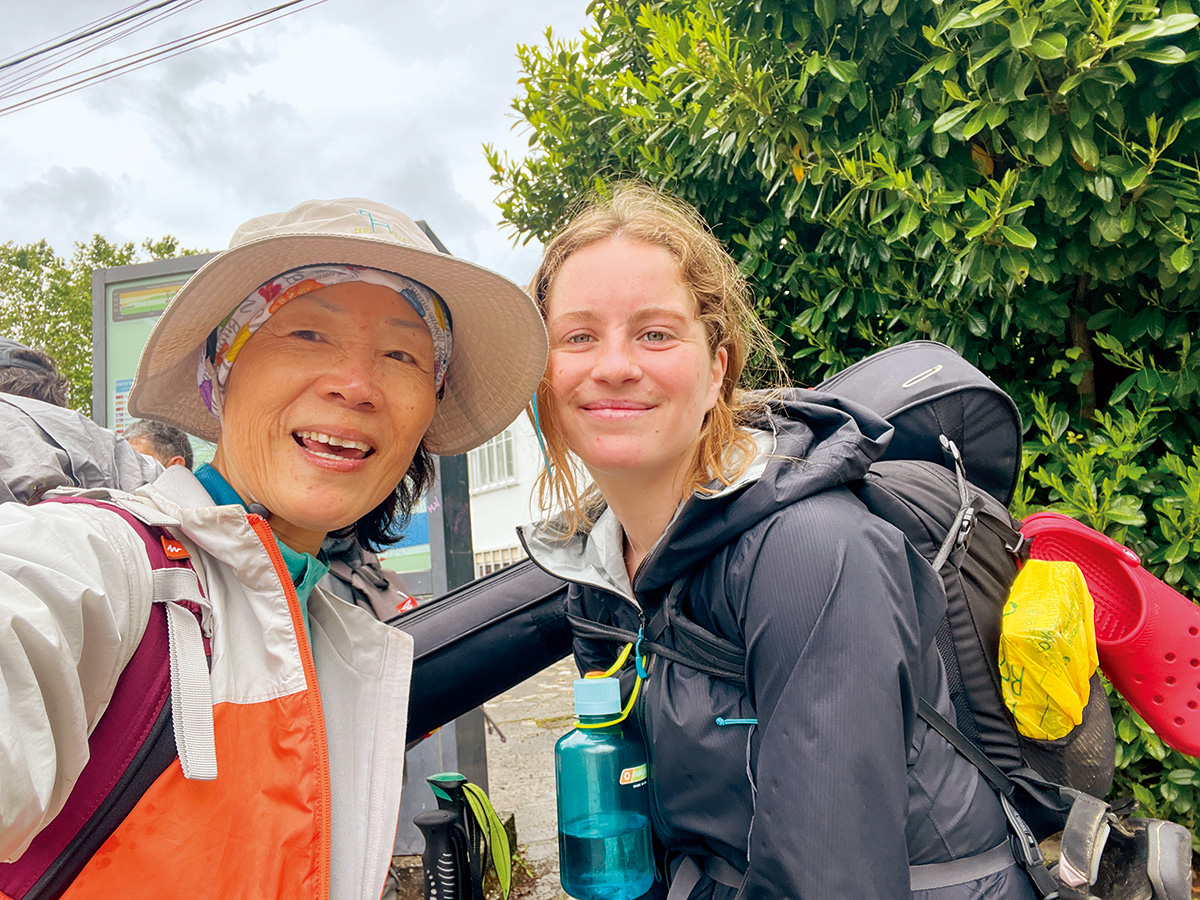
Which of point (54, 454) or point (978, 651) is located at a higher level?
point (54, 454)

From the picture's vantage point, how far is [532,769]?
5473 millimetres

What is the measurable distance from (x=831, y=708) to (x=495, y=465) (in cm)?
1787

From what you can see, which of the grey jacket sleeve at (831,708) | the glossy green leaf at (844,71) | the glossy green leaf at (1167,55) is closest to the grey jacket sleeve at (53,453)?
the grey jacket sleeve at (831,708)

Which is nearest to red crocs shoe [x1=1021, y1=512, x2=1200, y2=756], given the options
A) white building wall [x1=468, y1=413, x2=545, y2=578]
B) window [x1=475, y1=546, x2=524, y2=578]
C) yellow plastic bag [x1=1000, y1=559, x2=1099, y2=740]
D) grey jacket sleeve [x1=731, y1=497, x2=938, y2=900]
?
yellow plastic bag [x1=1000, y1=559, x2=1099, y2=740]

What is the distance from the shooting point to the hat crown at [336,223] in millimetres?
1363

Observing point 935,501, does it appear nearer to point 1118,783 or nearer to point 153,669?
point 153,669

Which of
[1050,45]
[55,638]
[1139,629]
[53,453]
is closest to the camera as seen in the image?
[55,638]

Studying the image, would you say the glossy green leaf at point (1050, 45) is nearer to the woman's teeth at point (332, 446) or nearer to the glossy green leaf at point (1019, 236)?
the glossy green leaf at point (1019, 236)

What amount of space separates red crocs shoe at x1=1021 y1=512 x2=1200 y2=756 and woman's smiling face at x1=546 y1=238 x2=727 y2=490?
0.76 metres

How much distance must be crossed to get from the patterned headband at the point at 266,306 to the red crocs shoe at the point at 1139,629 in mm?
1303

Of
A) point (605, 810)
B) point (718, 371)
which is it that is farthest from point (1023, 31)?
point (605, 810)

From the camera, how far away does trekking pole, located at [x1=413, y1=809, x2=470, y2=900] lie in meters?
1.79

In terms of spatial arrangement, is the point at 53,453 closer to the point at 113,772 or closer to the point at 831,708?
the point at 113,772

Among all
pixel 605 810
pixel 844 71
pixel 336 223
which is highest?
pixel 844 71
